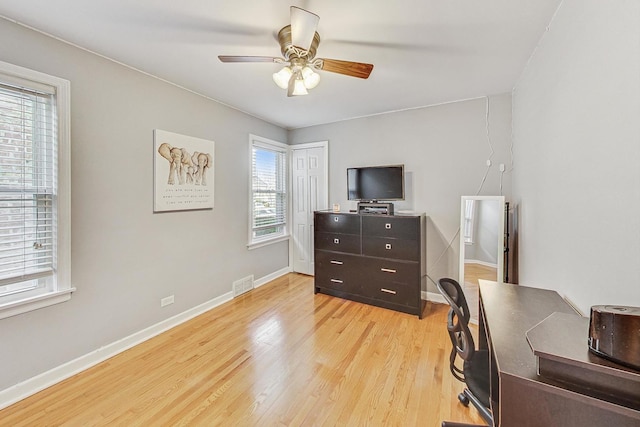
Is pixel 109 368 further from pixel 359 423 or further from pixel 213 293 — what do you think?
pixel 359 423

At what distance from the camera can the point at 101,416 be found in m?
1.58

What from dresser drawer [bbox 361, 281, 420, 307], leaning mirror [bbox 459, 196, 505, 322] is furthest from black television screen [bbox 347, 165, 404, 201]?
dresser drawer [bbox 361, 281, 420, 307]

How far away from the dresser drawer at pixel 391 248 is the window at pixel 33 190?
274 centimetres

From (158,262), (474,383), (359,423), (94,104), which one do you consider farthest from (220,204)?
(474,383)

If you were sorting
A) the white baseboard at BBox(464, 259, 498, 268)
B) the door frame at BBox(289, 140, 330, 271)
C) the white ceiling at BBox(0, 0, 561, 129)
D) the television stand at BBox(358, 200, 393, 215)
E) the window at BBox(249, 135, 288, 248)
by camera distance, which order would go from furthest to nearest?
the door frame at BBox(289, 140, 330, 271)
the window at BBox(249, 135, 288, 248)
the television stand at BBox(358, 200, 393, 215)
the white baseboard at BBox(464, 259, 498, 268)
the white ceiling at BBox(0, 0, 561, 129)

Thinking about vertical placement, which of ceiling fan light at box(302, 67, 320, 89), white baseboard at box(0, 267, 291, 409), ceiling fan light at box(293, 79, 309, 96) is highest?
ceiling fan light at box(302, 67, 320, 89)

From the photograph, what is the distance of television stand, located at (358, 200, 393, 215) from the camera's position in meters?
3.16

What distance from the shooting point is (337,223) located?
3.38 metres

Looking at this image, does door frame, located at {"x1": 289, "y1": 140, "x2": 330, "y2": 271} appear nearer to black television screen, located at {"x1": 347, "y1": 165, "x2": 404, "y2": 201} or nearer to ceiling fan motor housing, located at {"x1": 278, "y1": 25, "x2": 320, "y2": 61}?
black television screen, located at {"x1": 347, "y1": 165, "x2": 404, "y2": 201}

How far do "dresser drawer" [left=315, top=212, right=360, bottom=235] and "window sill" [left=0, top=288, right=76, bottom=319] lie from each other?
2.48 meters

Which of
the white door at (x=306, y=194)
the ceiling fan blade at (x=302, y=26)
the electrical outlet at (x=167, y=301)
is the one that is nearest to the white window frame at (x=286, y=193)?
the white door at (x=306, y=194)

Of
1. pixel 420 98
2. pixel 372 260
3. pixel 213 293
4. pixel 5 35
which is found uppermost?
pixel 420 98

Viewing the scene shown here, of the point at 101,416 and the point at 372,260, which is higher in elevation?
the point at 372,260

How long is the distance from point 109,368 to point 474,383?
8.37 feet
